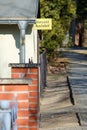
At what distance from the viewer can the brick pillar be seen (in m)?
6.09

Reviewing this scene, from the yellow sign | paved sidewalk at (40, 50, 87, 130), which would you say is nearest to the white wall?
the yellow sign

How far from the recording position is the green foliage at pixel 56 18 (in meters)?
24.7

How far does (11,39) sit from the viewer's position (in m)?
14.4

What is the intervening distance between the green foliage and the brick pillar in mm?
15956

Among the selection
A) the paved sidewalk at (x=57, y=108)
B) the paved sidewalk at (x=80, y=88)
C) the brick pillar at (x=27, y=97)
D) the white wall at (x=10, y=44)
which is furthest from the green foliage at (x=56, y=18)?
the brick pillar at (x=27, y=97)

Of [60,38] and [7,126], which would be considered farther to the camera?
[60,38]

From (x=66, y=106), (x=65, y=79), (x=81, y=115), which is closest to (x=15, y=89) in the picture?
(x=81, y=115)

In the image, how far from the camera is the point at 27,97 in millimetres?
6152

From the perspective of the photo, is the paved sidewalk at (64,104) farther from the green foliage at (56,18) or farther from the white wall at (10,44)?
the green foliage at (56,18)

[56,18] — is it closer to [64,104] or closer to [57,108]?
[64,104]

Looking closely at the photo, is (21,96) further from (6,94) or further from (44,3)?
(44,3)

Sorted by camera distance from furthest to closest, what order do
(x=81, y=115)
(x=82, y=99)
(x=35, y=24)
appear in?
1. (x=82, y=99)
2. (x=35, y=24)
3. (x=81, y=115)

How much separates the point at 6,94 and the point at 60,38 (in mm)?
19249

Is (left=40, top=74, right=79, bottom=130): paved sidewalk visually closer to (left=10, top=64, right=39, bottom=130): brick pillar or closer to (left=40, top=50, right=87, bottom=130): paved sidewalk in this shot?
(left=40, top=50, right=87, bottom=130): paved sidewalk
